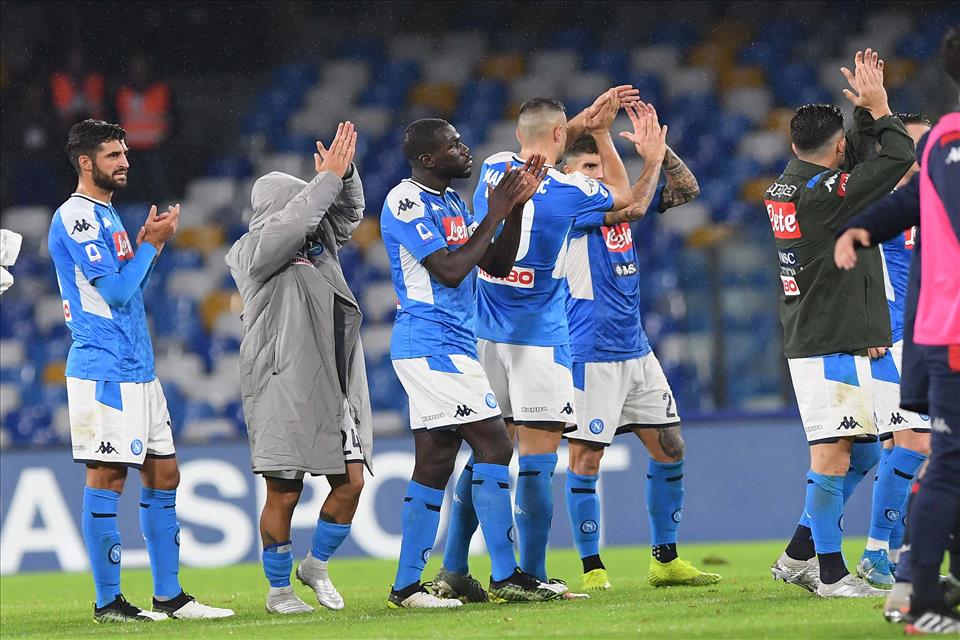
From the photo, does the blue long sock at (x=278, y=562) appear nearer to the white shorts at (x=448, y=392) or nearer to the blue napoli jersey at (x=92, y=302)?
the white shorts at (x=448, y=392)

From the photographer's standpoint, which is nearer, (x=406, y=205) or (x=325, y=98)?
(x=406, y=205)

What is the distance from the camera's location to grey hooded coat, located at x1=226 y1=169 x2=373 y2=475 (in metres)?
6.55

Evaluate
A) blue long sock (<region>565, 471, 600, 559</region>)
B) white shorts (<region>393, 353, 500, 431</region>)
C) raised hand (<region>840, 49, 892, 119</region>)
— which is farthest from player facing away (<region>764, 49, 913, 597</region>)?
white shorts (<region>393, 353, 500, 431</region>)

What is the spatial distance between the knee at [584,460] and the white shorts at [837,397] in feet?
5.13

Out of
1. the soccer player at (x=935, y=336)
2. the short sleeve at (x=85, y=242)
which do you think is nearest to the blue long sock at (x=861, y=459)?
the soccer player at (x=935, y=336)

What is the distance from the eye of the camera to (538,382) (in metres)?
6.87

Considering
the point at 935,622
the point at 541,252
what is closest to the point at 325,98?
the point at 541,252

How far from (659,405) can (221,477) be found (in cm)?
425

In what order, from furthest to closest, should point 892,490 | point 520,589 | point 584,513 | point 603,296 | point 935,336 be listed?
point 603,296
point 584,513
point 892,490
point 520,589
point 935,336

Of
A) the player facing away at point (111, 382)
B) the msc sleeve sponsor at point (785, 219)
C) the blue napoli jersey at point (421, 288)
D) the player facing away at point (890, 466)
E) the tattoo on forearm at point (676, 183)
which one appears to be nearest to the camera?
the blue napoli jersey at point (421, 288)

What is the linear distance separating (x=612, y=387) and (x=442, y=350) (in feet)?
5.41

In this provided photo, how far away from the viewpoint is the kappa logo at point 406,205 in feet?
21.4

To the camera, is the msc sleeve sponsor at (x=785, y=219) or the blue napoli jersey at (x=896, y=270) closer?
the msc sleeve sponsor at (x=785, y=219)

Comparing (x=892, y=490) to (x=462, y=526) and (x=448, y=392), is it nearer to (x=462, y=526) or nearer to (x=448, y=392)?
(x=462, y=526)
